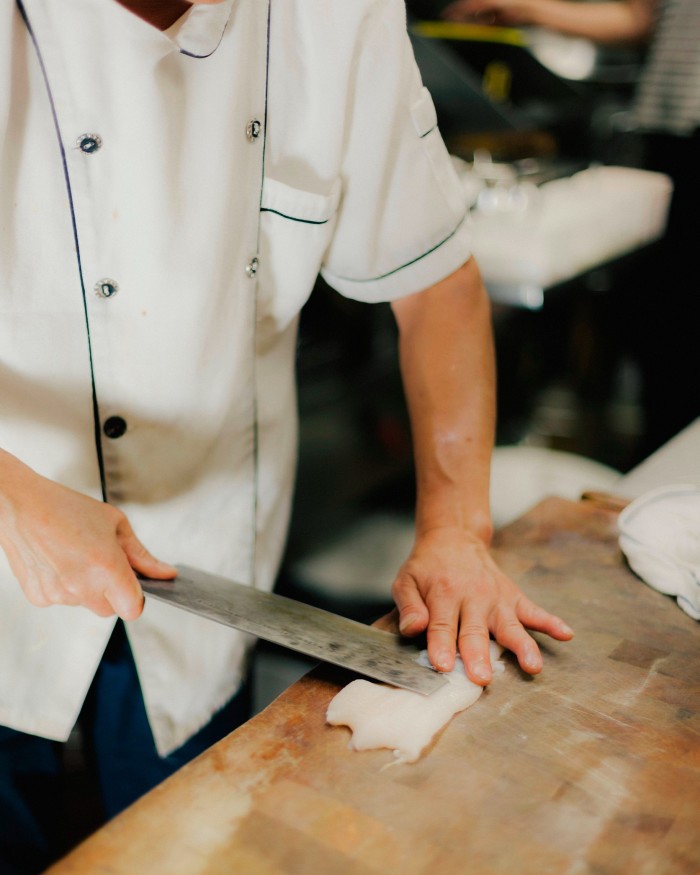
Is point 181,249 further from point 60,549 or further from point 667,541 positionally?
point 667,541

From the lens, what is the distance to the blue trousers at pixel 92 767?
1229 millimetres

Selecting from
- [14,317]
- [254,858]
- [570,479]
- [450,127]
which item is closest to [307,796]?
[254,858]

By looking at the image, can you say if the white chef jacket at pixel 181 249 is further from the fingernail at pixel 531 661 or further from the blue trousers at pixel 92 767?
the fingernail at pixel 531 661

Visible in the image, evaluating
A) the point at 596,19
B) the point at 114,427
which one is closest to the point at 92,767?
the point at 114,427

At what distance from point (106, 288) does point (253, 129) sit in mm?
308

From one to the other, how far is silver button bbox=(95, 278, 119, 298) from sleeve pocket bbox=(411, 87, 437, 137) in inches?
20.5

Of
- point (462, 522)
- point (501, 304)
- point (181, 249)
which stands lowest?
point (501, 304)

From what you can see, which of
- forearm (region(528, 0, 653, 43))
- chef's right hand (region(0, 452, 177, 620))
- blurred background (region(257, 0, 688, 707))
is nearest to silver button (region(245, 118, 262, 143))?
chef's right hand (region(0, 452, 177, 620))

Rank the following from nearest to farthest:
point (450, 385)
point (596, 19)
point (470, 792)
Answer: point (470, 792) < point (450, 385) < point (596, 19)

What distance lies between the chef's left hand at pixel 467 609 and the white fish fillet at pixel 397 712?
3 centimetres

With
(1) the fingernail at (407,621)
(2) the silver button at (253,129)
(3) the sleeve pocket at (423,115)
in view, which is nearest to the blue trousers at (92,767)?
(1) the fingernail at (407,621)

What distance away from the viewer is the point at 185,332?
3.78ft

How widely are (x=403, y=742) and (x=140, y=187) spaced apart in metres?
0.72

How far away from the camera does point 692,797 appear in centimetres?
80
